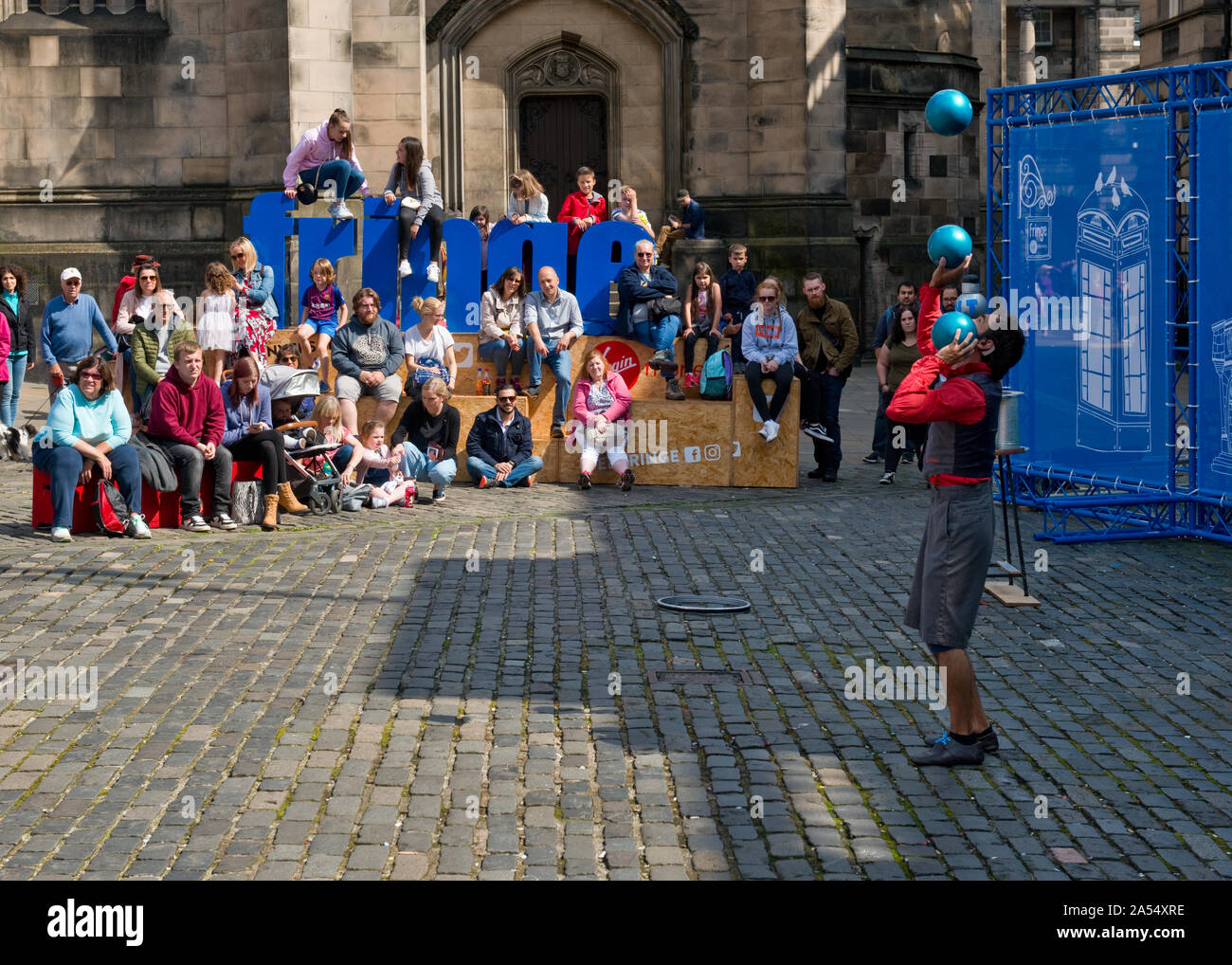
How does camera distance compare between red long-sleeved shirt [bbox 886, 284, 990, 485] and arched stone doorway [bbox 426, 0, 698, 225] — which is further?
arched stone doorway [bbox 426, 0, 698, 225]

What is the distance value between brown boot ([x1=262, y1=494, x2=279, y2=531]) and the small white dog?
203 inches

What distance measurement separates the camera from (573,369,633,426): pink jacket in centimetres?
1644

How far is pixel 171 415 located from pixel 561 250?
596cm

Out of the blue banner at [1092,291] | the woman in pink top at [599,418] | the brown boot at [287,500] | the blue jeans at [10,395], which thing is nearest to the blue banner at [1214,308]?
the blue banner at [1092,291]

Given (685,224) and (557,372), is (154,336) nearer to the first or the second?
(557,372)

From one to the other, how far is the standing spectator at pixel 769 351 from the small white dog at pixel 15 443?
299 inches

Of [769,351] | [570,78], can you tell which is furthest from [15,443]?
[570,78]

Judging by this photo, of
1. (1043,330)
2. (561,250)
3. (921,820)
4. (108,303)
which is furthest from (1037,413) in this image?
(108,303)

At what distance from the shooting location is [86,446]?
515 inches

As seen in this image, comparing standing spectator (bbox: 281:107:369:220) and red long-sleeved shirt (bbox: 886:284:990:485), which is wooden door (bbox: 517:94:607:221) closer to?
standing spectator (bbox: 281:107:369:220)

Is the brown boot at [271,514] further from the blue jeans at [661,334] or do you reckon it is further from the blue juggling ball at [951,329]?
the blue juggling ball at [951,329]

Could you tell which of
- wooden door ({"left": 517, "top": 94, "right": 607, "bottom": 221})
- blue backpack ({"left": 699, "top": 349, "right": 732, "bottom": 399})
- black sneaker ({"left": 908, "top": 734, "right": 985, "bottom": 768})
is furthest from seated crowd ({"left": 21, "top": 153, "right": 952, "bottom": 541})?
wooden door ({"left": 517, "top": 94, "right": 607, "bottom": 221})

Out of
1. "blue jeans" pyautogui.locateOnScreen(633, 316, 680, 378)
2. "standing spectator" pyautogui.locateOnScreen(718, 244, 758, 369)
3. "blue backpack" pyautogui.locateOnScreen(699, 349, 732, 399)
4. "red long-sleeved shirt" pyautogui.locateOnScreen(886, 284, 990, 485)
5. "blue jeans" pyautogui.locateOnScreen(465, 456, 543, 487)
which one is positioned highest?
"standing spectator" pyautogui.locateOnScreen(718, 244, 758, 369)

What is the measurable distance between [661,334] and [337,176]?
14.0 ft
